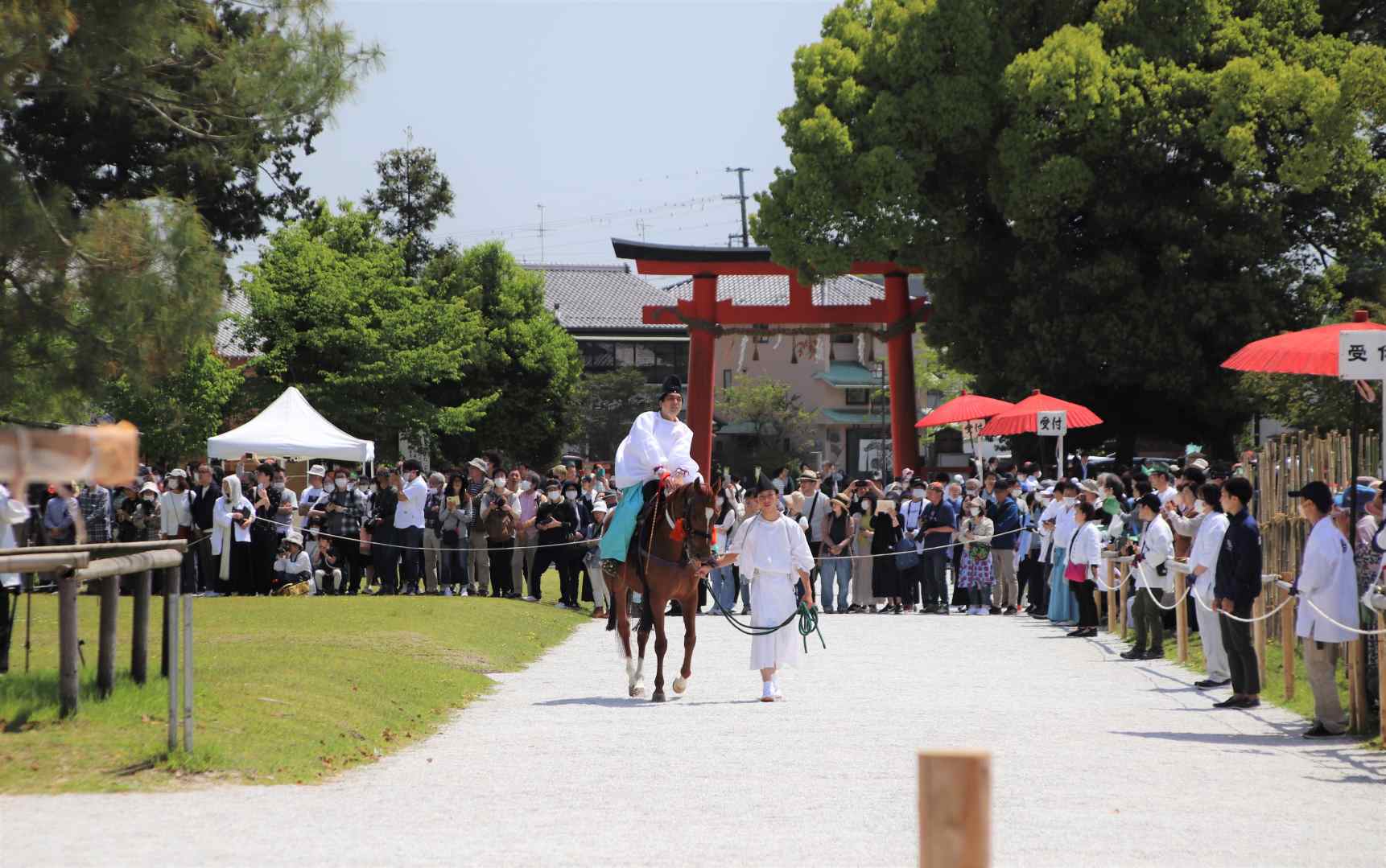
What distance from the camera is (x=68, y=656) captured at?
1053 centimetres

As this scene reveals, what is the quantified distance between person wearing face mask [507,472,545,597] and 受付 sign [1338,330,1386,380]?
14.2m

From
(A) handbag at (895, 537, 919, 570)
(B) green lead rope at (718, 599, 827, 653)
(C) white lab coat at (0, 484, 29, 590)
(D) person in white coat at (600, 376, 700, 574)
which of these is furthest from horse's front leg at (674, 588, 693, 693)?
(A) handbag at (895, 537, 919, 570)

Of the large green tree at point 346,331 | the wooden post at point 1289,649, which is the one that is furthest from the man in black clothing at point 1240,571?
the large green tree at point 346,331

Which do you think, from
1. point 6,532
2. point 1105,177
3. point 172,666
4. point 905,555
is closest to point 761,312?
point 1105,177

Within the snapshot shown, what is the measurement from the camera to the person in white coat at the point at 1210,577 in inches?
552

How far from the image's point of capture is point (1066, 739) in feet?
36.0

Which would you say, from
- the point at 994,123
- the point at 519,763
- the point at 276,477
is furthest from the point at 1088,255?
the point at 519,763

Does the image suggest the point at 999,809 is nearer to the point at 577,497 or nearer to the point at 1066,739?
the point at 1066,739

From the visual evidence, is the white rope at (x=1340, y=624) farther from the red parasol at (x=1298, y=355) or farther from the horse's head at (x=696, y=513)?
the horse's head at (x=696, y=513)

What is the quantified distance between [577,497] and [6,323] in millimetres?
11940

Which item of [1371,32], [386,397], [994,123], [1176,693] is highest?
[1371,32]

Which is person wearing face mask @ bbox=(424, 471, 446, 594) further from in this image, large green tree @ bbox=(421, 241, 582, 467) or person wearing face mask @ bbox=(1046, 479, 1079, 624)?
large green tree @ bbox=(421, 241, 582, 467)

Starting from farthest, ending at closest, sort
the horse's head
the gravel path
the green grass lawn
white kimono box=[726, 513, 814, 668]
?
white kimono box=[726, 513, 814, 668] < the horse's head < the green grass lawn < the gravel path

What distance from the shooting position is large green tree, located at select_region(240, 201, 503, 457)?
44.8 metres
